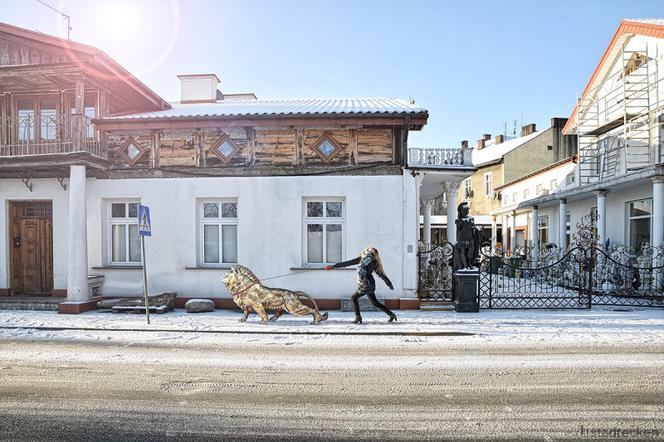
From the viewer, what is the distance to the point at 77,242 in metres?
10.6

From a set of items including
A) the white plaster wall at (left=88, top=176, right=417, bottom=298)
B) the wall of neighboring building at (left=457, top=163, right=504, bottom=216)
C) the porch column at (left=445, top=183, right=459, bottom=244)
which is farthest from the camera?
the wall of neighboring building at (left=457, top=163, right=504, bottom=216)

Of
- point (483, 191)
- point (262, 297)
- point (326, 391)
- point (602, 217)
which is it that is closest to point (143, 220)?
point (262, 297)

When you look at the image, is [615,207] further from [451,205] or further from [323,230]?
[323,230]

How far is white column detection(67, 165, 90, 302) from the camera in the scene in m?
10.6

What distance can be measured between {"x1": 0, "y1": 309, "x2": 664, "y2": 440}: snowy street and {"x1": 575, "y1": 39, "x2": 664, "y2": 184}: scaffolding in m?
8.98

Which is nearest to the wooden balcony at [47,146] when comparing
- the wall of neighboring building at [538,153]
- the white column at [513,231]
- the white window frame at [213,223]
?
the white window frame at [213,223]

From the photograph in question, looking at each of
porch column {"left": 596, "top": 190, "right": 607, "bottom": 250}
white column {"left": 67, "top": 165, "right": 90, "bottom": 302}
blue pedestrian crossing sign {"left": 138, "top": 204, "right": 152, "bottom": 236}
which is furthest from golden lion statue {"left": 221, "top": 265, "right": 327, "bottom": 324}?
porch column {"left": 596, "top": 190, "right": 607, "bottom": 250}

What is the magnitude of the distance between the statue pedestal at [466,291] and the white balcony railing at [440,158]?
2981 millimetres

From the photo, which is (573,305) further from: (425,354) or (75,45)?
(75,45)

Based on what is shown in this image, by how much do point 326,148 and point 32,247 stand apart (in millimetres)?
9394

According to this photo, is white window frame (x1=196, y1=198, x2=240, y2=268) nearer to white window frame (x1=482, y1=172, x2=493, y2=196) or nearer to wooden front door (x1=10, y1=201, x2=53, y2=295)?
wooden front door (x1=10, y1=201, x2=53, y2=295)

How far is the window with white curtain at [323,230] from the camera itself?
37.0ft

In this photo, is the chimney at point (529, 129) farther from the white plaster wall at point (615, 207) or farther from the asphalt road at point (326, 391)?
the asphalt road at point (326, 391)

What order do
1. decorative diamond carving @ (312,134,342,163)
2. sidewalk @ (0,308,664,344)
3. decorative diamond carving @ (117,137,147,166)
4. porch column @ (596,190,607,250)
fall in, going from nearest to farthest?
sidewalk @ (0,308,664,344), decorative diamond carving @ (312,134,342,163), decorative diamond carving @ (117,137,147,166), porch column @ (596,190,607,250)
